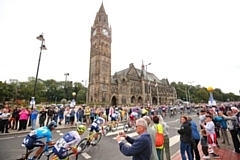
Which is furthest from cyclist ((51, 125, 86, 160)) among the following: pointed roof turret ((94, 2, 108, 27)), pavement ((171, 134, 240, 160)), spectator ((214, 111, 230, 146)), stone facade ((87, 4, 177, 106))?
pointed roof turret ((94, 2, 108, 27))

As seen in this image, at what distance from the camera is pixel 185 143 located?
13.0ft

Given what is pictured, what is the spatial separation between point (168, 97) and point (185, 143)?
242 feet

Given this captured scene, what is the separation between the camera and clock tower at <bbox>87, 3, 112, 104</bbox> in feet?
141

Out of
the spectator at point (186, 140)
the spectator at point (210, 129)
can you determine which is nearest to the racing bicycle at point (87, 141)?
the spectator at point (186, 140)

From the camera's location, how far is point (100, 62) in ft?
149

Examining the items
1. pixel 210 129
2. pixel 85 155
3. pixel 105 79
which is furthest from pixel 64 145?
pixel 105 79

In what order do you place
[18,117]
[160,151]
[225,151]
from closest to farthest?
1. [160,151]
2. [225,151]
3. [18,117]

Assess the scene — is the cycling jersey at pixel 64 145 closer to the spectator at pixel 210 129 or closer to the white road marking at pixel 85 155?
the white road marking at pixel 85 155

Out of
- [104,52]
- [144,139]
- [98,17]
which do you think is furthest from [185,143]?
[98,17]

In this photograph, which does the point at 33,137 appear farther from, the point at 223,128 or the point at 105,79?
the point at 105,79

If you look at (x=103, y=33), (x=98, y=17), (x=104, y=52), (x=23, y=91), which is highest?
(x=98, y=17)

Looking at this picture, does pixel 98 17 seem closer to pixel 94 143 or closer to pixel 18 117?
pixel 18 117

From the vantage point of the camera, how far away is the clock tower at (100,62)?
42844mm

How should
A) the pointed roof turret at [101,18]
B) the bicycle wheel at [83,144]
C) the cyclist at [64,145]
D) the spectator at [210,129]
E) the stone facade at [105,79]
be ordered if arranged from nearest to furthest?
the cyclist at [64,145] < the spectator at [210,129] < the bicycle wheel at [83,144] < the stone facade at [105,79] < the pointed roof turret at [101,18]
